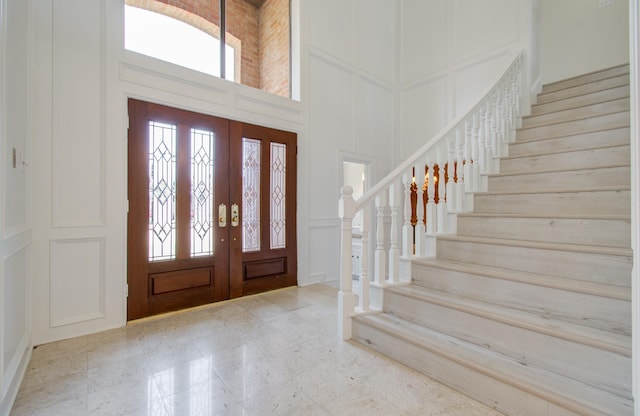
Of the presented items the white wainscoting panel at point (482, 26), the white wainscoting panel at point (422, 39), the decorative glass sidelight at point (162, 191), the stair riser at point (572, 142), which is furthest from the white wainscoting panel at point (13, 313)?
the white wainscoting panel at point (482, 26)

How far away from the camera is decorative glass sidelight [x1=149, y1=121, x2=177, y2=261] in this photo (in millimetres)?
2924

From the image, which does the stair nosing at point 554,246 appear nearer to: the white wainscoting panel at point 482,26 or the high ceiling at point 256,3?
the white wainscoting panel at point 482,26

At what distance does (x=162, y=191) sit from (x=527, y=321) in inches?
125

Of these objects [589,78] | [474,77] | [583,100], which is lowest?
[583,100]

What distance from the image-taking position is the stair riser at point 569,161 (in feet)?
7.72

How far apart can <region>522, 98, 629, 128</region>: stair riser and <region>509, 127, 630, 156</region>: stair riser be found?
314 millimetres

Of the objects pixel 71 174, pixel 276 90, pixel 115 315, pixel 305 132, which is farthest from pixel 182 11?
pixel 115 315

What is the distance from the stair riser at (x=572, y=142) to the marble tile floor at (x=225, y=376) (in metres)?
2.49

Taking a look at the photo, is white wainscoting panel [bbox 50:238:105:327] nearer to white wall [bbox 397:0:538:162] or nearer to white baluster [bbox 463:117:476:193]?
white baluster [bbox 463:117:476:193]

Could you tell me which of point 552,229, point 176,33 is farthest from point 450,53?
point 176,33

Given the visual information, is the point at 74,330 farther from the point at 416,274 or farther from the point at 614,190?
the point at 614,190

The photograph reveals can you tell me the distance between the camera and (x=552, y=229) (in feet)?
6.97

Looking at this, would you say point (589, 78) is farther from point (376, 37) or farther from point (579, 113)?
point (376, 37)

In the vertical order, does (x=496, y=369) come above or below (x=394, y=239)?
below
